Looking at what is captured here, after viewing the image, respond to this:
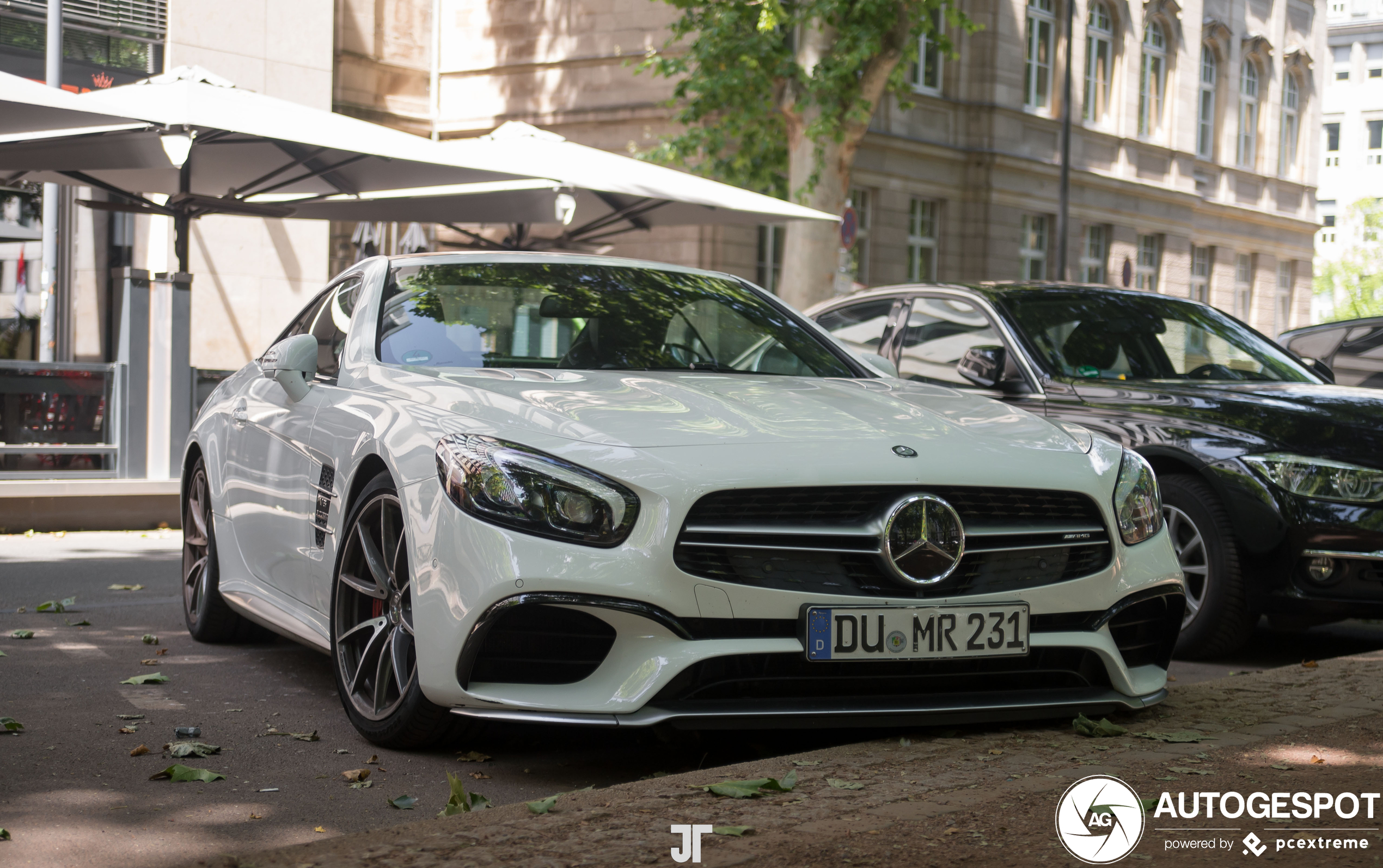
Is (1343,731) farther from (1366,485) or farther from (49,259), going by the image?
(49,259)

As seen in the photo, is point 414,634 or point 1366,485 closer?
point 414,634

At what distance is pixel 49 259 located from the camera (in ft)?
62.1

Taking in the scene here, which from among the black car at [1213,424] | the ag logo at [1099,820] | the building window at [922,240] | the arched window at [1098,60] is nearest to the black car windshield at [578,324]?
the black car at [1213,424]

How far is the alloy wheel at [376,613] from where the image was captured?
14.0ft

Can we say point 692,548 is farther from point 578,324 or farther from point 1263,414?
point 1263,414

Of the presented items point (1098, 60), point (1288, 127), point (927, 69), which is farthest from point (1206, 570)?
point (1288, 127)

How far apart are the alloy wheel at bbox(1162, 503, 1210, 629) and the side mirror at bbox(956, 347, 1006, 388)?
0.96 meters

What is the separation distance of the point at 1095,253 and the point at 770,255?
11868 mm

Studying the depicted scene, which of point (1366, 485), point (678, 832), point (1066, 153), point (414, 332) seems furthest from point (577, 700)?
point (1066, 153)

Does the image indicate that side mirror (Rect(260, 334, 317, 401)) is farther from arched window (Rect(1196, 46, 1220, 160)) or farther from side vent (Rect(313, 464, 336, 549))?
arched window (Rect(1196, 46, 1220, 160))

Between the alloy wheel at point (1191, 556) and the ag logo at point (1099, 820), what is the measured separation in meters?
2.96

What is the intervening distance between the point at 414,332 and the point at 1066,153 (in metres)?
25.3

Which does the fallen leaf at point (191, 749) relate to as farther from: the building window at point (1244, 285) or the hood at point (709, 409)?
the building window at point (1244, 285)

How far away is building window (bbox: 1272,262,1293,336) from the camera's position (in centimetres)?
4422
